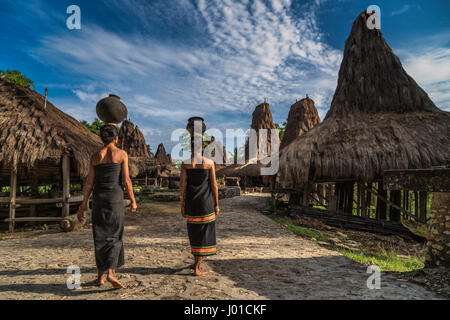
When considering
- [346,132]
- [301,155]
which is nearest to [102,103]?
[301,155]

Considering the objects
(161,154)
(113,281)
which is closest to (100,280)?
(113,281)

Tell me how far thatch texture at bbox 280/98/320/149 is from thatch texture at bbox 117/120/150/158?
48.6 feet

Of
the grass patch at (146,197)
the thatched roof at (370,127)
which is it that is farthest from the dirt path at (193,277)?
the grass patch at (146,197)

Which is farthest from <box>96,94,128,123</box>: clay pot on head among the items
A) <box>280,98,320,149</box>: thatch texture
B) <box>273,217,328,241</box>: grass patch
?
<box>280,98,320,149</box>: thatch texture

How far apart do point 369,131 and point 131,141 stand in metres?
22.2

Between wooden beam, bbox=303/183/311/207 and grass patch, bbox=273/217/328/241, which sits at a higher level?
wooden beam, bbox=303/183/311/207

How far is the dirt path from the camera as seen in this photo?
2.35 metres

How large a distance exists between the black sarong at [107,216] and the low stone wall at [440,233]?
3.68 m

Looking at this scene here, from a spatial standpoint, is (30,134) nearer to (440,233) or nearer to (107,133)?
(107,133)

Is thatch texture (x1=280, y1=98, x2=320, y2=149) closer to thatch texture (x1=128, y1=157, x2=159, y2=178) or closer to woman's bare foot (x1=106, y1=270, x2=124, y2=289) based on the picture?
thatch texture (x1=128, y1=157, x2=159, y2=178)

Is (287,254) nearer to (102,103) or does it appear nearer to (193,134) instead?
(193,134)

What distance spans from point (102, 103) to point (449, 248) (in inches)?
174

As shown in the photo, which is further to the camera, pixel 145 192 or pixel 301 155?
pixel 145 192
